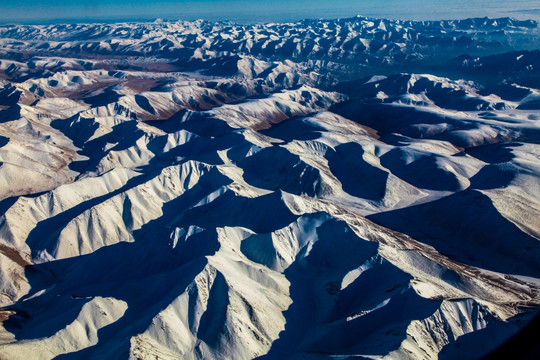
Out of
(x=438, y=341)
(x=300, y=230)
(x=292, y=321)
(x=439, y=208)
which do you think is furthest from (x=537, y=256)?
(x=292, y=321)

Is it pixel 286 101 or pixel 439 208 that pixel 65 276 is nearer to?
pixel 439 208

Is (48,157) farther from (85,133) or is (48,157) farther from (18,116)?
(18,116)

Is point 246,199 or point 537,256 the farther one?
point 246,199

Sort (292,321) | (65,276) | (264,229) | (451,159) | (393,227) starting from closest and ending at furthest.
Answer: (292,321), (65,276), (264,229), (393,227), (451,159)

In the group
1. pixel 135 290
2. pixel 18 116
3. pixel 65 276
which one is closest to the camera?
pixel 135 290

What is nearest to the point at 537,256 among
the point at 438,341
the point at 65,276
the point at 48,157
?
the point at 438,341

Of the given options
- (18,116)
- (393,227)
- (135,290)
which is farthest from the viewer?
(18,116)

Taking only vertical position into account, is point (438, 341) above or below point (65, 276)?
above

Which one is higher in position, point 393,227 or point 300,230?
point 300,230

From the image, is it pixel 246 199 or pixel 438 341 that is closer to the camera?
pixel 438 341
